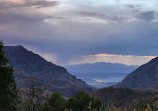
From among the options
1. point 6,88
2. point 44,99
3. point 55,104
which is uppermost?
point 6,88

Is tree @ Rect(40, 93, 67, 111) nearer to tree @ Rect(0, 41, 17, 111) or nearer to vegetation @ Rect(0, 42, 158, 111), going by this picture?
vegetation @ Rect(0, 42, 158, 111)

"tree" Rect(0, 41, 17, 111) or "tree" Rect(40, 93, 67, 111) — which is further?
"tree" Rect(40, 93, 67, 111)

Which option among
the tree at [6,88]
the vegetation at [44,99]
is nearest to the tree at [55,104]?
the vegetation at [44,99]

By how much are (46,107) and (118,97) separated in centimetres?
10241

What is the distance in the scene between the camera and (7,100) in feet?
119

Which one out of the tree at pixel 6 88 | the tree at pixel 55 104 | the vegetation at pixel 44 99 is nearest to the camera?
the vegetation at pixel 44 99

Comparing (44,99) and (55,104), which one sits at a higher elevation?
(44,99)

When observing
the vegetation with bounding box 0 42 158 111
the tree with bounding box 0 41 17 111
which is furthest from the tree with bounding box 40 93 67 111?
the tree with bounding box 0 41 17 111

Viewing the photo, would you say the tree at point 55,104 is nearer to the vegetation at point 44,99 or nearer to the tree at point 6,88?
the vegetation at point 44,99

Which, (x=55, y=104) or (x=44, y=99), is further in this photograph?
(x=44, y=99)

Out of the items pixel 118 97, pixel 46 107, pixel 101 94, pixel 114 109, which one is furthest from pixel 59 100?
pixel 101 94

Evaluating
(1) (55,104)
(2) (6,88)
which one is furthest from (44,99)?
(2) (6,88)

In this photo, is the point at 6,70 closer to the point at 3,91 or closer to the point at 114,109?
the point at 3,91

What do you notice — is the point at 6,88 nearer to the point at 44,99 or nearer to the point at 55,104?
the point at 55,104
